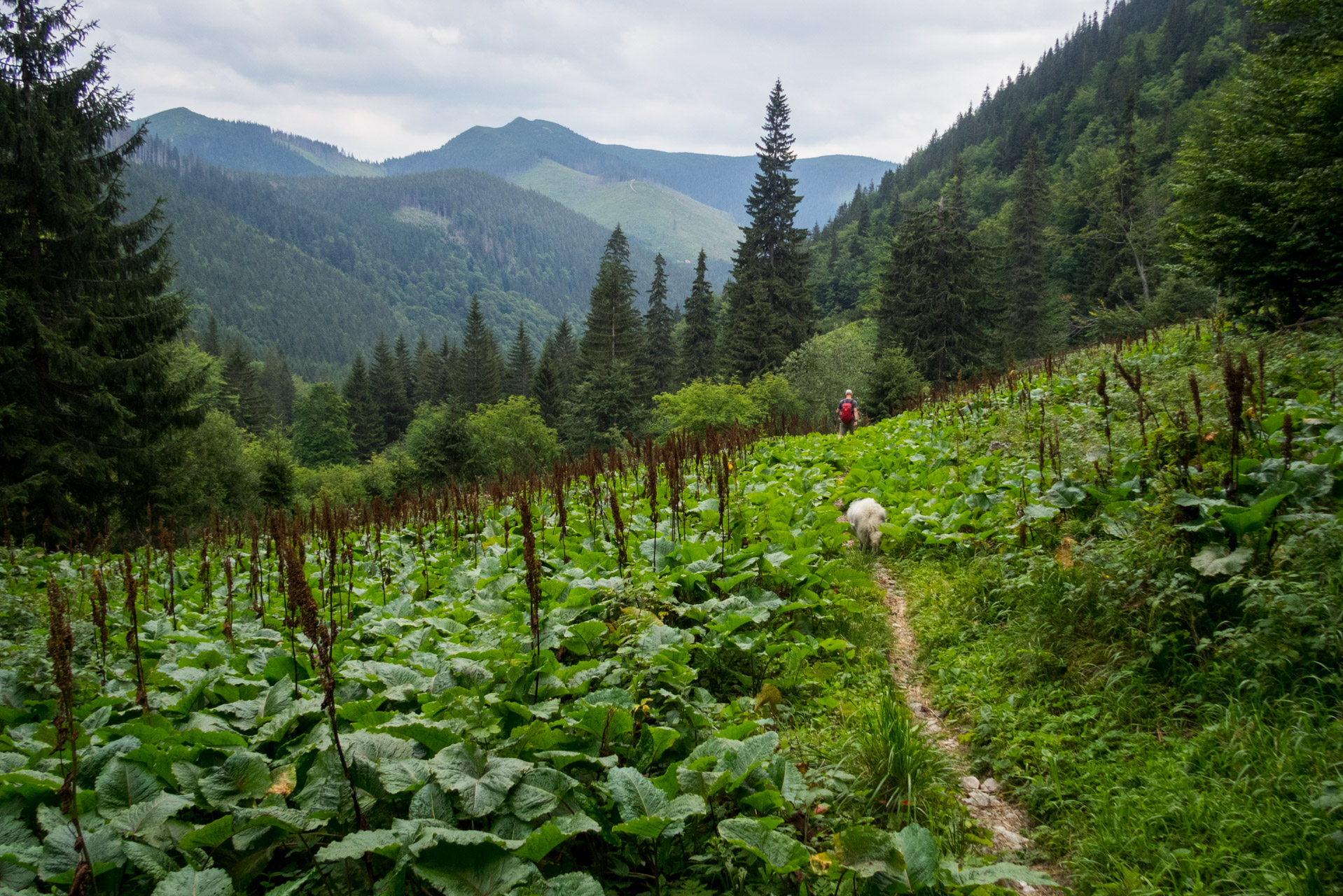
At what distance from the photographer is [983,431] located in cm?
847

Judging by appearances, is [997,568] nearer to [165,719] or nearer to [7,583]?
[165,719]

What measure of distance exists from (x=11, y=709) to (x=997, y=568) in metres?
5.78

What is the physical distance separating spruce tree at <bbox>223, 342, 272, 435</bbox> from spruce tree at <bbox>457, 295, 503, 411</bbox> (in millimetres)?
20148

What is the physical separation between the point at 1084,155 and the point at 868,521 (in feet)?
296

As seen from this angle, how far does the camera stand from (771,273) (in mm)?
44188

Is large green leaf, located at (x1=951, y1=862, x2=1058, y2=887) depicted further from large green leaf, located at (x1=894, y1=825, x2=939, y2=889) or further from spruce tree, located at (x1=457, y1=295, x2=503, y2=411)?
spruce tree, located at (x1=457, y1=295, x2=503, y2=411)

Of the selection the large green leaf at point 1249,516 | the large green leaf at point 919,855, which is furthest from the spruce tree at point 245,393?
the large green leaf at point 1249,516

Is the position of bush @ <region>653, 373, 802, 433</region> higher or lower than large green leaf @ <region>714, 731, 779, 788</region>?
higher

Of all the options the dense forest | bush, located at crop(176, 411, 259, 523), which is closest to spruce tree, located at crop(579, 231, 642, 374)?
bush, located at crop(176, 411, 259, 523)

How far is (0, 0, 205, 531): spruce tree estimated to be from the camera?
49.9 ft

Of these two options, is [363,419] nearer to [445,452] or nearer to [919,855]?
[445,452]

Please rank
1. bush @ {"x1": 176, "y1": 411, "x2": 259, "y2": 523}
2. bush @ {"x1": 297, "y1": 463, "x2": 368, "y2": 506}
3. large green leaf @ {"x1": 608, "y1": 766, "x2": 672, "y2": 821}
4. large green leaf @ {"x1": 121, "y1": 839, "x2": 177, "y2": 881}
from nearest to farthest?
large green leaf @ {"x1": 121, "y1": 839, "x2": 177, "y2": 881} < large green leaf @ {"x1": 608, "y1": 766, "x2": 672, "y2": 821} < bush @ {"x1": 176, "y1": 411, "x2": 259, "y2": 523} < bush @ {"x1": 297, "y1": 463, "x2": 368, "y2": 506}

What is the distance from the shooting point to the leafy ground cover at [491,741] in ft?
5.96

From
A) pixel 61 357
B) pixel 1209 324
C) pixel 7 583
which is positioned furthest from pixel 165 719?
pixel 61 357
